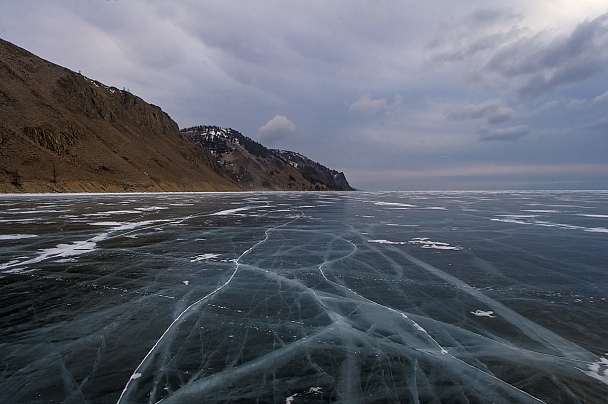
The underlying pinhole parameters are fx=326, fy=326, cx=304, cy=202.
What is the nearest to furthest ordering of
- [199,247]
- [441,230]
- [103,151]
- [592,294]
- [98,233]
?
1. [592,294]
2. [199,247]
3. [98,233]
4. [441,230]
5. [103,151]

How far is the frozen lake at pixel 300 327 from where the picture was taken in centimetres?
317

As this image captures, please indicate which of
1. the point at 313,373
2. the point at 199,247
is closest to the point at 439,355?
the point at 313,373

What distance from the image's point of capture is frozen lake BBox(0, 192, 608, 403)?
317 cm

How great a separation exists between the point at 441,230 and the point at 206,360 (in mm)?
13046

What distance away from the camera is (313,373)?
135 inches

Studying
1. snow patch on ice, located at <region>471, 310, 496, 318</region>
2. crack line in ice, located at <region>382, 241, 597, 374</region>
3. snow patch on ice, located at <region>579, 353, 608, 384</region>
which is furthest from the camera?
snow patch on ice, located at <region>471, 310, 496, 318</region>

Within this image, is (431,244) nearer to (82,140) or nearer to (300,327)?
(300,327)

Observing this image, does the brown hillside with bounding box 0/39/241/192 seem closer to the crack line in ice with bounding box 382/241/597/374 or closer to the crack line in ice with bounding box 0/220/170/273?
the crack line in ice with bounding box 0/220/170/273

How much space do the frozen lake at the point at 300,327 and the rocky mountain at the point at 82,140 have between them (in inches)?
2369

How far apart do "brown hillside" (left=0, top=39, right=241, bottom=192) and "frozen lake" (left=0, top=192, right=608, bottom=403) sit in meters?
60.1

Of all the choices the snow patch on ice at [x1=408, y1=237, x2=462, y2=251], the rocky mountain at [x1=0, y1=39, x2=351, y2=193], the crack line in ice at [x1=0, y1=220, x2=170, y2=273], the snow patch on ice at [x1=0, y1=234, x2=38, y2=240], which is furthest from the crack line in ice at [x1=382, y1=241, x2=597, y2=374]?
the rocky mountain at [x1=0, y1=39, x2=351, y2=193]

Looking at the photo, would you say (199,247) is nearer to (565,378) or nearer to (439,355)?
(439,355)

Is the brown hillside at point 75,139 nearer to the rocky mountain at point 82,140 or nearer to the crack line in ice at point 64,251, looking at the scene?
the rocky mountain at point 82,140

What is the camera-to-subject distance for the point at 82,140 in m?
70.4
